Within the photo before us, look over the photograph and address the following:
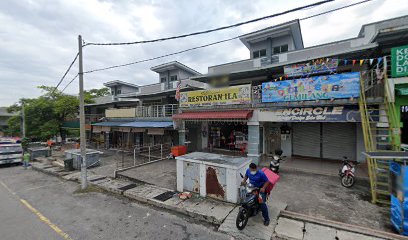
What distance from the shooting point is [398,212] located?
466 cm

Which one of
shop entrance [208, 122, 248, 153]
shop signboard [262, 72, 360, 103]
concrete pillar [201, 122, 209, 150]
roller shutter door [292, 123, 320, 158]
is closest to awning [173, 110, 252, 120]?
shop signboard [262, 72, 360, 103]

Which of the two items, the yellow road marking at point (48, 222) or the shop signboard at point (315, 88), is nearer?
the yellow road marking at point (48, 222)

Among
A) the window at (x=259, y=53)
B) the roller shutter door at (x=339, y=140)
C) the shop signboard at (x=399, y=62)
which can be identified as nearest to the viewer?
the shop signboard at (x=399, y=62)

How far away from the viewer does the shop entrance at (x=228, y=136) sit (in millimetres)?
15047

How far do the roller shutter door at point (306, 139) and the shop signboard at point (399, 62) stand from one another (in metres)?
5.21

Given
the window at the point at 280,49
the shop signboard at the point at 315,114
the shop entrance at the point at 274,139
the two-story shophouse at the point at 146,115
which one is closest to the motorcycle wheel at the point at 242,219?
the shop signboard at the point at 315,114

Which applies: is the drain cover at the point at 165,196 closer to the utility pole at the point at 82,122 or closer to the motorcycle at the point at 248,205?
the motorcycle at the point at 248,205

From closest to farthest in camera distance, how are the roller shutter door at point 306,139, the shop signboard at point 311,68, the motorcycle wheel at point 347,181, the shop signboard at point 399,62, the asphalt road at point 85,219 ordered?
1. the asphalt road at point 85,219
2. the shop signboard at point 399,62
3. the motorcycle wheel at point 347,181
4. the shop signboard at point 311,68
5. the roller shutter door at point 306,139

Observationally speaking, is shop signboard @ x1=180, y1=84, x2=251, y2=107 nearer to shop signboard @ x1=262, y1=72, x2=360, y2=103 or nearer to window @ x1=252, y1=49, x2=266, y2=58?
shop signboard @ x1=262, y1=72, x2=360, y2=103

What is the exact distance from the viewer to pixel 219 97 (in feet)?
41.3

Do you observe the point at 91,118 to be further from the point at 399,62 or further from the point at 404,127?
the point at 404,127

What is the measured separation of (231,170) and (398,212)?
4576mm

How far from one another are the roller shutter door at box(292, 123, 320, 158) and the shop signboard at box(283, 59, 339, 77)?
13.5 ft

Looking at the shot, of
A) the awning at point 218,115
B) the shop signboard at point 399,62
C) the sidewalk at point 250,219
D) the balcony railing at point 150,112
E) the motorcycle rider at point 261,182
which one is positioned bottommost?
the sidewalk at point 250,219
